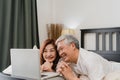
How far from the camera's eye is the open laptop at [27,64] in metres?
1.29

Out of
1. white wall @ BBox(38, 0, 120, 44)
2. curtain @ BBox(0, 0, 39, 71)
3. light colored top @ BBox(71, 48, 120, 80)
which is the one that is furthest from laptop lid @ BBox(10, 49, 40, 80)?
white wall @ BBox(38, 0, 120, 44)

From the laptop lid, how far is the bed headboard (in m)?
1.98

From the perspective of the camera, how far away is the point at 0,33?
3.30 m

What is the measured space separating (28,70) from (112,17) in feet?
7.40

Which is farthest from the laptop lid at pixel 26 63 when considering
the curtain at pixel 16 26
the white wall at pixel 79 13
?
the white wall at pixel 79 13

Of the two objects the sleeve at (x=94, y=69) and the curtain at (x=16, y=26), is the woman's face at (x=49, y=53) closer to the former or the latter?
the sleeve at (x=94, y=69)

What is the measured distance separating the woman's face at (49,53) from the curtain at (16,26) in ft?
5.57

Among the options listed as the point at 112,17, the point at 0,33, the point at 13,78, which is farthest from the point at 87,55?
the point at 0,33

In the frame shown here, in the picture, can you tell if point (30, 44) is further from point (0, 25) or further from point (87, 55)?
point (87, 55)

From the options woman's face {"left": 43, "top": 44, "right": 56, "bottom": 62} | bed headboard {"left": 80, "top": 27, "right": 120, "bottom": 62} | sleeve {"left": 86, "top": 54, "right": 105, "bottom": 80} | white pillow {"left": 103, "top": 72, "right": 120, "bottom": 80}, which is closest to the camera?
white pillow {"left": 103, "top": 72, "right": 120, "bottom": 80}

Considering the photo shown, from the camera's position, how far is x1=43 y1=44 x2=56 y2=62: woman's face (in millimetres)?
1765

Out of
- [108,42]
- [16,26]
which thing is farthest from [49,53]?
[16,26]

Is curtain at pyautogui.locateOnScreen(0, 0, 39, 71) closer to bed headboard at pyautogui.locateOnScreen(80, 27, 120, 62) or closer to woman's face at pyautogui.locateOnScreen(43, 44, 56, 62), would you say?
bed headboard at pyautogui.locateOnScreen(80, 27, 120, 62)

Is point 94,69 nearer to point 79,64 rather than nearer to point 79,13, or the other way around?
point 79,64
